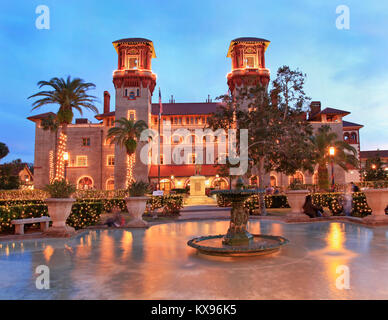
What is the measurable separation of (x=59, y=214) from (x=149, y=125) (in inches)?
1628

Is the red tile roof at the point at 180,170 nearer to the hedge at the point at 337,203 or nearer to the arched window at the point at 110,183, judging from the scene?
the arched window at the point at 110,183

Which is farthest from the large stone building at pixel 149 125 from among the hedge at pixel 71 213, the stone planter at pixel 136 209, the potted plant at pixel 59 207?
the potted plant at pixel 59 207

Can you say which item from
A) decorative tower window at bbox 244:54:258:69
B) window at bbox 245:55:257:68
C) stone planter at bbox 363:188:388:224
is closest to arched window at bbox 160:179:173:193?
decorative tower window at bbox 244:54:258:69

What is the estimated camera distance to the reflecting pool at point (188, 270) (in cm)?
492

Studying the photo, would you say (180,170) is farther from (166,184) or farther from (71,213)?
(71,213)

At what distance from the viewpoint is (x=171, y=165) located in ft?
168

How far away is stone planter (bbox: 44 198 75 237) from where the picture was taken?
35.5ft

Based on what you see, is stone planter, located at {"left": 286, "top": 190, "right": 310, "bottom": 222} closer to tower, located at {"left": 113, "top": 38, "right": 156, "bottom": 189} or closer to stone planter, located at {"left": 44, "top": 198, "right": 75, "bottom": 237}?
stone planter, located at {"left": 44, "top": 198, "right": 75, "bottom": 237}

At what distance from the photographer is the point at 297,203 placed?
1502 cm

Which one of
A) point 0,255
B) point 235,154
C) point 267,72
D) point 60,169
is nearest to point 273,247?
point 0,255

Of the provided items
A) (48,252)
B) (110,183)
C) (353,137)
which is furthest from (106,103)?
(48,252)

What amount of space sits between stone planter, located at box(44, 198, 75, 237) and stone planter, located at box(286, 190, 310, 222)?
33.9 feet

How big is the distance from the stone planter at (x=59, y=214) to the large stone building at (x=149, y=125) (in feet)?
122
